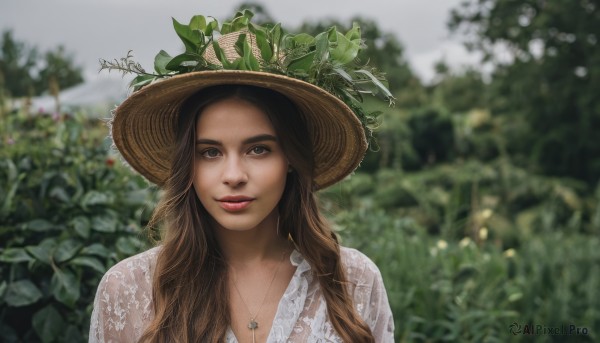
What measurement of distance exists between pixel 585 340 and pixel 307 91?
340cm

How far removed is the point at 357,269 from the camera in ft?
7.28

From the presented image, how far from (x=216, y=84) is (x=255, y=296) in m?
0.63

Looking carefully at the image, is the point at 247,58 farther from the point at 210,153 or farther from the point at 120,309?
the point at 120,309

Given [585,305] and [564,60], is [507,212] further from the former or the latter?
[585,305]

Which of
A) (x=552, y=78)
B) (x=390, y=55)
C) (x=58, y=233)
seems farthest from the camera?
(x=390, y=55)

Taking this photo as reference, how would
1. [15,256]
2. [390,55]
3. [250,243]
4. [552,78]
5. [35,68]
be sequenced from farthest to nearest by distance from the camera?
[390,55] → [552,78] → [35,68] → [15,256] → [250,243]

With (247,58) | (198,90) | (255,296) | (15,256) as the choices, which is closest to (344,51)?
(247,58)

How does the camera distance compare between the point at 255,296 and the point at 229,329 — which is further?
the point at 255,296

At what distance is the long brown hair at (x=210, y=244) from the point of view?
1958mm

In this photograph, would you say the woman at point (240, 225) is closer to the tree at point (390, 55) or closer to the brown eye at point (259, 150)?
the brown eye at point (259, 150)

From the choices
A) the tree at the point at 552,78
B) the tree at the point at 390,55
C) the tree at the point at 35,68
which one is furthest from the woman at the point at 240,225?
the tree at the point at 390,55

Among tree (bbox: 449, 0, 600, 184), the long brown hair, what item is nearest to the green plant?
the long brown hair

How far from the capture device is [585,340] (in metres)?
4.50

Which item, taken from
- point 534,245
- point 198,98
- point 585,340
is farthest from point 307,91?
point 534,245
